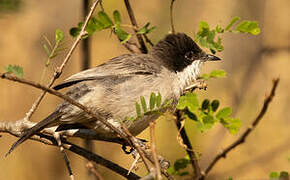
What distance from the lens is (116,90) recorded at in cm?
411

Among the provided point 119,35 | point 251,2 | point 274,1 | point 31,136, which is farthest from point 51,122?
point 274,1

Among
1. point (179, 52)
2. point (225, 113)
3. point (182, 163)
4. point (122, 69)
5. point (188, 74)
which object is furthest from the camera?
point (179, 52)

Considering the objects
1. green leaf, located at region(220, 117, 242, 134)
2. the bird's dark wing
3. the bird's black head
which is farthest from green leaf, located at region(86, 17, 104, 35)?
green leaf, located at region(220, 117, 242, 134)

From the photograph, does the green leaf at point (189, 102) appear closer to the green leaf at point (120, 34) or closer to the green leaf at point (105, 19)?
the green leaf at point (120, 34)

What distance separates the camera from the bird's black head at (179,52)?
184 inches

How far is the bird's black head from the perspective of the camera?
15.4ft

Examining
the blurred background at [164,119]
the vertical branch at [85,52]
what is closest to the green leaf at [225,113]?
the vertical branch at [85,52]

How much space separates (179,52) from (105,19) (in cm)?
104

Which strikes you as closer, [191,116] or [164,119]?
[191,116]

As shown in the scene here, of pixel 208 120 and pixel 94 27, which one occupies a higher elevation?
pixel 94 27

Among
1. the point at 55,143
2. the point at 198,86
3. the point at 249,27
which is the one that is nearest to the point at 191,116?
the point at 198,86

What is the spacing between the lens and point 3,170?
771cm

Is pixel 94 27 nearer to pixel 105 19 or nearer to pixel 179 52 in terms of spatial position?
pixel 105 19

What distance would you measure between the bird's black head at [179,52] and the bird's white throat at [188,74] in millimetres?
44
